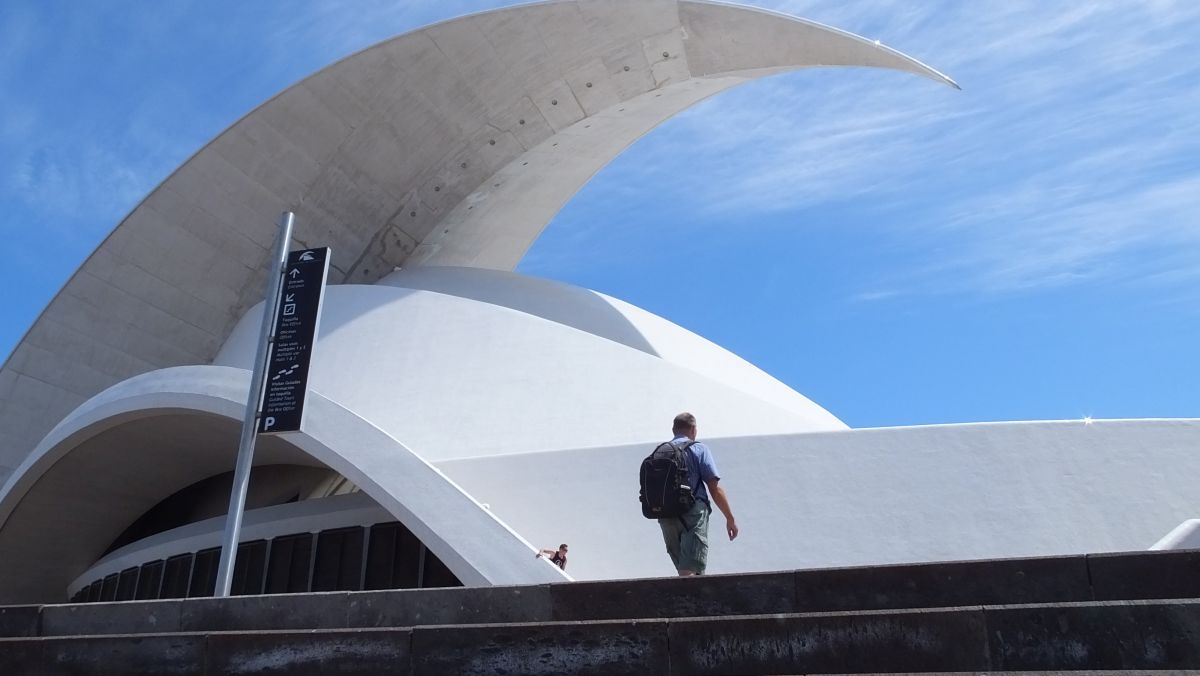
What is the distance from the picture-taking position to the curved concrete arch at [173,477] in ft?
25.3

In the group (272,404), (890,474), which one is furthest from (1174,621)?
(272,404)

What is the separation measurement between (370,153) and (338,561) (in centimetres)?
671

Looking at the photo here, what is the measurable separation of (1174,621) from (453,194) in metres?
13.7

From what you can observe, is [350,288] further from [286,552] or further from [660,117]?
[660,117]

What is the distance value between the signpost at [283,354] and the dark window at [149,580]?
5.67 meters

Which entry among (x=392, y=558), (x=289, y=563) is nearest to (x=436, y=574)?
(x=392, y=558)

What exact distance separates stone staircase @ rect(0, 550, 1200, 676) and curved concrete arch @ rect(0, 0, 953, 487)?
34.5 feet

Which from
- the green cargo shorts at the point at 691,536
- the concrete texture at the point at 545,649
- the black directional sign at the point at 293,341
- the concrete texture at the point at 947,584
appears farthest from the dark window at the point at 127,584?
the concrete texture at the point at 947,584

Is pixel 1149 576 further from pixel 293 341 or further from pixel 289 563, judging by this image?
pixel 289 563

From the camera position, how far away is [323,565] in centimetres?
1022

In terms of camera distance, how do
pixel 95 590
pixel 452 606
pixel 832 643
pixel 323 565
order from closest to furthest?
pixel 832 643 → pixel 452 606 → pixel 323 565 → pixel 95 590


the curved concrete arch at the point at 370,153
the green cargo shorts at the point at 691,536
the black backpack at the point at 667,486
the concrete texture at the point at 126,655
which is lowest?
the concrete texture at the point at 126,655

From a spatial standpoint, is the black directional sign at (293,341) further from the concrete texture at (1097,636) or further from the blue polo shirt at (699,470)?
the concrete texture at (1097,636)

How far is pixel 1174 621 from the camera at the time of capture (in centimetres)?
294
